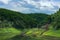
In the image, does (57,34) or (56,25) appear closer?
(57,34)

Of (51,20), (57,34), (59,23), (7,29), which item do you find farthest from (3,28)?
(57,34)

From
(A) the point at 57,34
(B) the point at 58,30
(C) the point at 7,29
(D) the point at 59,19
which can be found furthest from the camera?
(C) the point at 7,29

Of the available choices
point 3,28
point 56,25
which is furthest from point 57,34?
point 3,28

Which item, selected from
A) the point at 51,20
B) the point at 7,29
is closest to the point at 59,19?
the point at 51,20

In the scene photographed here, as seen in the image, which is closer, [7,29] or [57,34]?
[57,34]

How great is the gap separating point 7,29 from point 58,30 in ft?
173

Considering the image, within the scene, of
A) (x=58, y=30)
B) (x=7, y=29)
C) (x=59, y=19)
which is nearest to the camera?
(x=58, y=30)

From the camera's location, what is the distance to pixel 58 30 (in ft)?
520

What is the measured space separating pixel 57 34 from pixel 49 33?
7.98 metres

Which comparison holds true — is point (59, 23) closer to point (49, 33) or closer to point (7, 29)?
point (49, 33)

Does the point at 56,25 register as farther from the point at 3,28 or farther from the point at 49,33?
the point at 3,28

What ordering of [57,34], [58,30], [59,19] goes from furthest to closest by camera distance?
[59,19] < [58,30] < [57,34]

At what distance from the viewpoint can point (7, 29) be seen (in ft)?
639

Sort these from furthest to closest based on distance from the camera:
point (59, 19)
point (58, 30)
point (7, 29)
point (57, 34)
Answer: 1. point (7, 29)
2. point (59, 19)
3. point (58, 30)
4. point (57, 34)
